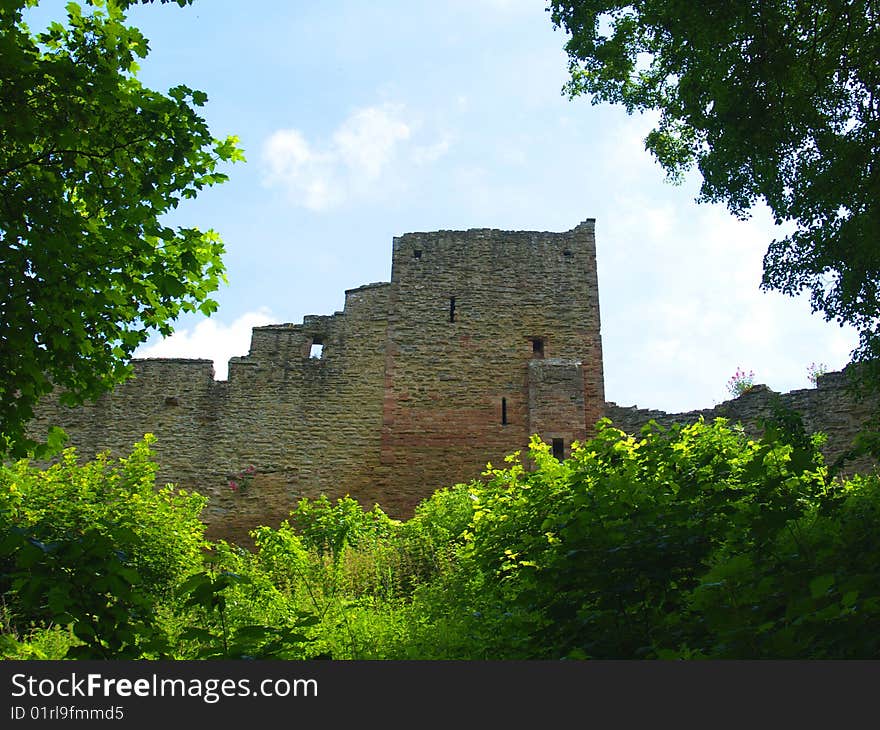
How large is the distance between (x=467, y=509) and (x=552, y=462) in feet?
10.8

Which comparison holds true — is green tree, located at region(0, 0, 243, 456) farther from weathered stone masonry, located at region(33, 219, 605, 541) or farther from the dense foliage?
weathered stone masonry, located at region(33, 219, 605, 541)

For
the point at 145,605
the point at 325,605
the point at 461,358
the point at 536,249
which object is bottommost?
the point at 325,605

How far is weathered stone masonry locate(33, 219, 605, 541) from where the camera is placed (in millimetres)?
14883

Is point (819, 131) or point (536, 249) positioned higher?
point (536, 249)

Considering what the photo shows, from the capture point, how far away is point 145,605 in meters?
4.02

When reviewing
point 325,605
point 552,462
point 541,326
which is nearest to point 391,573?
point 325,605

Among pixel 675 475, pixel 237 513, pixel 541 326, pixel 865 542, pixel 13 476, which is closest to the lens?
pixel 865 542

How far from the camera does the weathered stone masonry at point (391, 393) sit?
14883mm

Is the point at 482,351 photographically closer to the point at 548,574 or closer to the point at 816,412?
the point at 816,412

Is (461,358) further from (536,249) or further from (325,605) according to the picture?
(325,605)

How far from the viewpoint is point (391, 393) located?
1536cm

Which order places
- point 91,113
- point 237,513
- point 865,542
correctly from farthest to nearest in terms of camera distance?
point 237,513
point 91,113
point 865,542

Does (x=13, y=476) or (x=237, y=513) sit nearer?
(x=13, y=476)

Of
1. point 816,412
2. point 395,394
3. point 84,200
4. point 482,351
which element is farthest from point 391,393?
point 84,200
